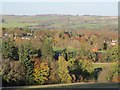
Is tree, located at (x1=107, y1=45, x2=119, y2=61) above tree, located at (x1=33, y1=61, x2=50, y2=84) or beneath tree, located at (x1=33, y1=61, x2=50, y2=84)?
above

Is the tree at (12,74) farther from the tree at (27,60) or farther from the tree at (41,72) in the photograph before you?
the tree at (41,72)

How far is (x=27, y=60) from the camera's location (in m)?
8.23

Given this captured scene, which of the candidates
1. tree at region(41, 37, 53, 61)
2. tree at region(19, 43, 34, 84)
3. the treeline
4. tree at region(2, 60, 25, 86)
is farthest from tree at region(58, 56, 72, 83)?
tree at region(2, 60, 25, 86)

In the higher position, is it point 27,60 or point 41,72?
point 27,60

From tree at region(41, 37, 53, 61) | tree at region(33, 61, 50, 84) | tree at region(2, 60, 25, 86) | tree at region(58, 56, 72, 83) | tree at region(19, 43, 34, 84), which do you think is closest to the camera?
tree at region(2, 60, 25, 86)

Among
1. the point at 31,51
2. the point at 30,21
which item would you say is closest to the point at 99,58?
the point at 31,51

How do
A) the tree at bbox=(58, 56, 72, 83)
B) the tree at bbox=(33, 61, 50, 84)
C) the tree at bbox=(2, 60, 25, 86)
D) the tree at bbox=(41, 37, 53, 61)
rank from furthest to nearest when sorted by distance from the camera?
the tree at bbox=(41, 37, 53, 61)
the tree at bbox=(58, 56, 72, 83)
the tree at bbox=(33, 61, 50, 84)
the tree at bbox=(2, 60, 25, 86)

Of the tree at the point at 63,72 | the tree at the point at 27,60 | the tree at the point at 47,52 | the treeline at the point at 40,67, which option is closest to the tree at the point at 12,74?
the treeline at the point at 40,67

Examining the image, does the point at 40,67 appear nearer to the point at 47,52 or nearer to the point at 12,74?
the point at 12,74

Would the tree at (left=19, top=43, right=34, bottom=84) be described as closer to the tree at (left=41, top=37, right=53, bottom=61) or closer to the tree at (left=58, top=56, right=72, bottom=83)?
the tree at (left=41, top=37, right=53, bottom=61)

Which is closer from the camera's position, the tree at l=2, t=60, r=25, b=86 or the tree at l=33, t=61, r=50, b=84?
the tree at l=2, t=60, r=25, b=86

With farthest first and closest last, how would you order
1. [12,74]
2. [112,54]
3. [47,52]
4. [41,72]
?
[112,54]
[47,52]
[41,72]
[12,74]

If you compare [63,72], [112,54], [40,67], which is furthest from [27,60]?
[112,54]

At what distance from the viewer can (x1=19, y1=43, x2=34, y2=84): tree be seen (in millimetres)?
7637
